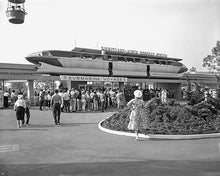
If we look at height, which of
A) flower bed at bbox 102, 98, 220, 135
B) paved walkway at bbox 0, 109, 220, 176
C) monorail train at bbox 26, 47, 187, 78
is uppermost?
monorail train at bbox 26, 47, 187, 78

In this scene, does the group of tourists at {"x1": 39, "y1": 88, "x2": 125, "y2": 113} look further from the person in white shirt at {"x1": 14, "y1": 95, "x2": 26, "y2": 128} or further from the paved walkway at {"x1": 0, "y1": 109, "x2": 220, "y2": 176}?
the paved walkway at {"x1": 0, "y1": 109, "x2": 220, "y2": 176}

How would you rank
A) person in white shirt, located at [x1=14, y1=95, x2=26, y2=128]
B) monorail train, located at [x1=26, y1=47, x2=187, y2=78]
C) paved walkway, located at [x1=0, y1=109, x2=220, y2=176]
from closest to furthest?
paved walkway, located at [x1=0, y1=109, x2=220, y2=176] < person in white shirt, located at [x1=14, y1=95, x2=26, y2=128] < monorail train, located at [x1=26, y1=47, x2=187, y2=78]

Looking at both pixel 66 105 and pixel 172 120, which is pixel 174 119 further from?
pixel 66 105

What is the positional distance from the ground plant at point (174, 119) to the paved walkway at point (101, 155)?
33.7 inches

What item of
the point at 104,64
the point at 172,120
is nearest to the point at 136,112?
the point at 172,120

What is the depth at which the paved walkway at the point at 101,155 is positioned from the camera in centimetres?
531

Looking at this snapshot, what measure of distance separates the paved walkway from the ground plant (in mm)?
857

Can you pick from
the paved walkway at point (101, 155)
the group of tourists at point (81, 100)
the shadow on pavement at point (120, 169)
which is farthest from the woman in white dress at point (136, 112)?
the group of tourists at point (81, 100)

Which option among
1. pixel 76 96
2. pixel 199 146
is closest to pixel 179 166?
pixel 199 146

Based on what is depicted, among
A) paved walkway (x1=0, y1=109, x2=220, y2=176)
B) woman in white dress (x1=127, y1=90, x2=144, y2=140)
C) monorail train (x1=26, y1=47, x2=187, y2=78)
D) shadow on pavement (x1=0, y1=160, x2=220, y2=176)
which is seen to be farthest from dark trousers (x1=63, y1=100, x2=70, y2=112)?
monorail train (x1=26, y1=47, x2=187, y2=78)

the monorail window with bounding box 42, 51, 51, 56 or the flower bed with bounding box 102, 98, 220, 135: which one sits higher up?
the monorail window with bounding box 42, 51, 51, 56

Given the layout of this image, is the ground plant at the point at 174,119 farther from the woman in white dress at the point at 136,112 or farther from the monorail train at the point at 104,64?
the monorail train at the point at 104,64

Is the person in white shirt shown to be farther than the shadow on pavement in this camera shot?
Yes

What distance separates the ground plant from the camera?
940 centimetres
